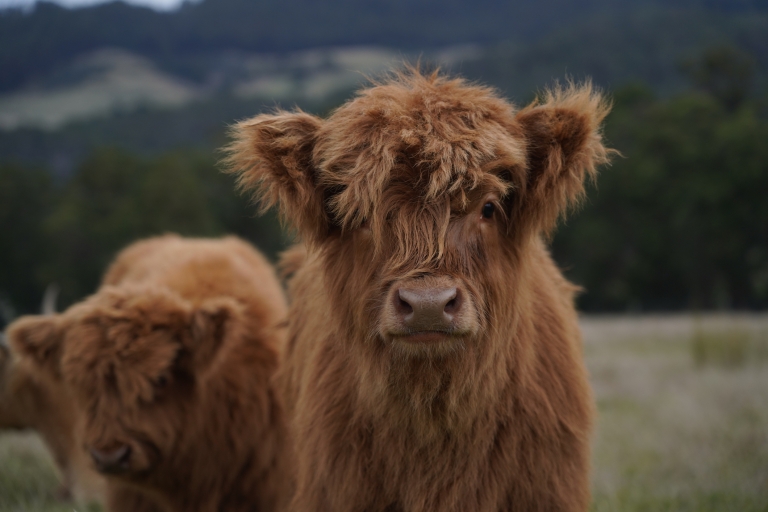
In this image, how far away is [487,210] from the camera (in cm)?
257

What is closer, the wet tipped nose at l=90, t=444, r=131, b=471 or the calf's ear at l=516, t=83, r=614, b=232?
the calf's ear at l=516, t=83, r=614, b=232

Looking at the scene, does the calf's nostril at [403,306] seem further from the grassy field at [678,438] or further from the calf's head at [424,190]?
the grassy field at [678,438]

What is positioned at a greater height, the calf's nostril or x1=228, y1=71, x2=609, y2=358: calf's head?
x1=228, y1=71, x2=609, y2=358: calf's head

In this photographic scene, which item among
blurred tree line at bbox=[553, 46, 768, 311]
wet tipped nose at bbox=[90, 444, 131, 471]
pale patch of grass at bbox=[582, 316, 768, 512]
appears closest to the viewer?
wet tipped nose at bbox=[90, 444, 131, 471]

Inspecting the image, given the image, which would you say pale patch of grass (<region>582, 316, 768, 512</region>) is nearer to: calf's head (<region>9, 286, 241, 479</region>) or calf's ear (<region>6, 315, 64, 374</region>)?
calf's head (<region>9, 286, 241, 479</region>)

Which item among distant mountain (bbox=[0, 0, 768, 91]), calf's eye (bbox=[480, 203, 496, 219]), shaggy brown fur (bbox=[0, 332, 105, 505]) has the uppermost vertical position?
distant mountain (bbox=[0, 0, 768, 91])

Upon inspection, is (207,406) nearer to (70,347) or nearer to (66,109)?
(70,347)

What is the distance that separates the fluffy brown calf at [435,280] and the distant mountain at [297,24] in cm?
10702

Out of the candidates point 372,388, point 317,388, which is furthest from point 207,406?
point 372,388

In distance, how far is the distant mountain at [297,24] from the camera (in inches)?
4454

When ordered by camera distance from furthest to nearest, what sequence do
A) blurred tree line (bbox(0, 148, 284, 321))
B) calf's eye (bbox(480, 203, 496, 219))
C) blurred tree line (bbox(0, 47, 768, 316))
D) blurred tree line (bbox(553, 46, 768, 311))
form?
1. blurred tree line (bbox(0, 148, 284, 321))
2. blurred tree line (bbox(0, 47, 768, 316))
3. blurred tree line (bbox(553, 46, 768, 311))
4. calf's eye (bbox(480, 203, 496, 219))

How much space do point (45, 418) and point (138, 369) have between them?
2.46m

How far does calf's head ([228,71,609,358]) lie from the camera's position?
2.38 m

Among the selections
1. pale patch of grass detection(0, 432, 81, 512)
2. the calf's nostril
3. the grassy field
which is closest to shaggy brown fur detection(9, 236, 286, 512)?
pale patch of grass detection(0, 432, 81, 512)
